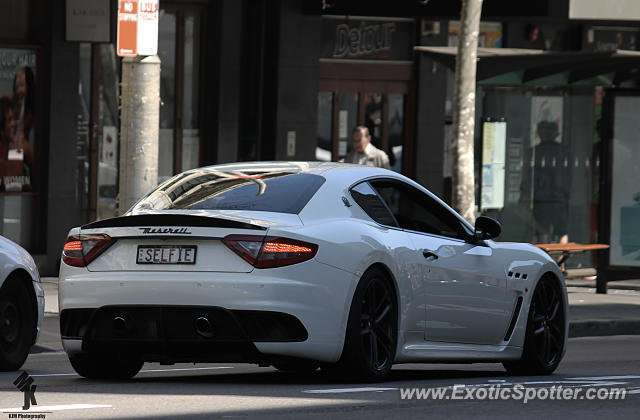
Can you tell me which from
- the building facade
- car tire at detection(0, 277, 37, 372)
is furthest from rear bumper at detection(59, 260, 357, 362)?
the building facade

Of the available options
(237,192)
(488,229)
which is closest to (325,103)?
(488,229)

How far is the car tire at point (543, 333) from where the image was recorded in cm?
1129

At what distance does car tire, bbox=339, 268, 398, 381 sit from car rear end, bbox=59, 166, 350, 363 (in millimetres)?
118

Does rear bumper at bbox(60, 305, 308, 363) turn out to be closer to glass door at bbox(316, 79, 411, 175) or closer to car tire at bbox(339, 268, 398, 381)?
car tire at bbox(339, 268, 398, 381)

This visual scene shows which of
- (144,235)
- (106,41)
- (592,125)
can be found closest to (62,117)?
(106,41)

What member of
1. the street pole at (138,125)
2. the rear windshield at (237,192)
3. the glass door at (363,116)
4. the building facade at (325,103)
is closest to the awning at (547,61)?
the building facade at (325,103)

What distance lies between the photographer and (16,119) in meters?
20.3

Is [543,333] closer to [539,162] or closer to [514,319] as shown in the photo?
[514,319]

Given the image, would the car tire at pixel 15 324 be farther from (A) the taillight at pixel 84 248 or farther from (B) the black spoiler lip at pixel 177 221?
(B) the black spoiler lip at pixel 177 221

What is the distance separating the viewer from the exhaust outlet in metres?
8.92

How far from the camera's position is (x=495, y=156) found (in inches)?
949

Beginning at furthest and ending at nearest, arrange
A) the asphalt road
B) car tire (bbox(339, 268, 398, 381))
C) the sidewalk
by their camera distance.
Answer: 1. the sidewalk
2. car tire (bbox(339, 268, 398, 381))
3. the asphalt road

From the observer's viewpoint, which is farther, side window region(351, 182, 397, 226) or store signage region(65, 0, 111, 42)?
store signage region(65, 0, 111, 42)

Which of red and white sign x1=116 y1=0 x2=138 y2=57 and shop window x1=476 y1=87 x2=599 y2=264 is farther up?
red and white sign x1=116 y1=0 x2=138 y2=57
